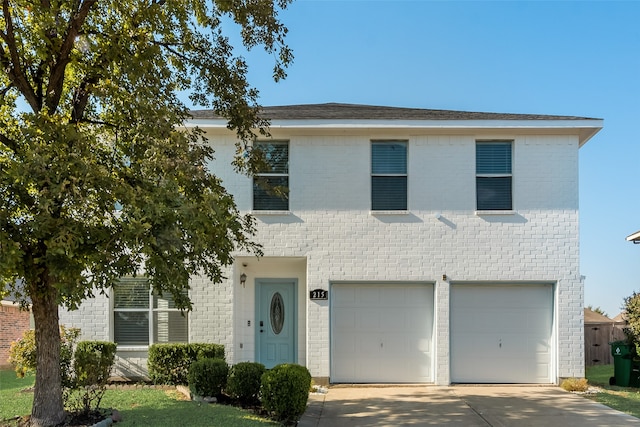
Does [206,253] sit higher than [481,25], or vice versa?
[481,25]

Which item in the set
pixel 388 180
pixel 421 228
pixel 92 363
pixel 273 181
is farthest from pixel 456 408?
pixel 92 363

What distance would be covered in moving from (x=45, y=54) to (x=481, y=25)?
379 inches

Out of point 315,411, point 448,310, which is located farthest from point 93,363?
point 448,310

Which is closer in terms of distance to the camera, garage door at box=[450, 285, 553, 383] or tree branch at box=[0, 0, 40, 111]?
tree branch at box=[0, 0, 40, 111]

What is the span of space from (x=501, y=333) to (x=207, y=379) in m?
6.61

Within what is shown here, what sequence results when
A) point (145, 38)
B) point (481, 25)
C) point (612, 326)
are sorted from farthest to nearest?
point (612, 326), point (481, 25), point (145, 38)

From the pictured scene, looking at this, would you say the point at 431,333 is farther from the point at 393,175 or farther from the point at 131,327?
the point at 131,327

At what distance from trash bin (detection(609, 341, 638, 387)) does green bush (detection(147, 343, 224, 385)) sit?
891cm

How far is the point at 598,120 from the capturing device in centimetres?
1245

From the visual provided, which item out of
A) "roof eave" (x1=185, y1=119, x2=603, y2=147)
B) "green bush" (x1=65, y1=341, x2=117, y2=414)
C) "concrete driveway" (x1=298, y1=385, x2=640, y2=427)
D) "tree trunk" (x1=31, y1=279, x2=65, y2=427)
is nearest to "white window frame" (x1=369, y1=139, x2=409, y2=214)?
"roof eave" (x1=185, y1=119, x2=603, y2=147)

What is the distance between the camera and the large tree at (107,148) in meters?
6.48

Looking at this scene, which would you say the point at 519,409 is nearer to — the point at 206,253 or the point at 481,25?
the point at 206,253

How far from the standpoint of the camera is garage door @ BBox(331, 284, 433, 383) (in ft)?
41.8

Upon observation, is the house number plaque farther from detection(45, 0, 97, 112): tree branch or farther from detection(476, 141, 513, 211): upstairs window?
detection(45, 0, 97, 112): tree branch
